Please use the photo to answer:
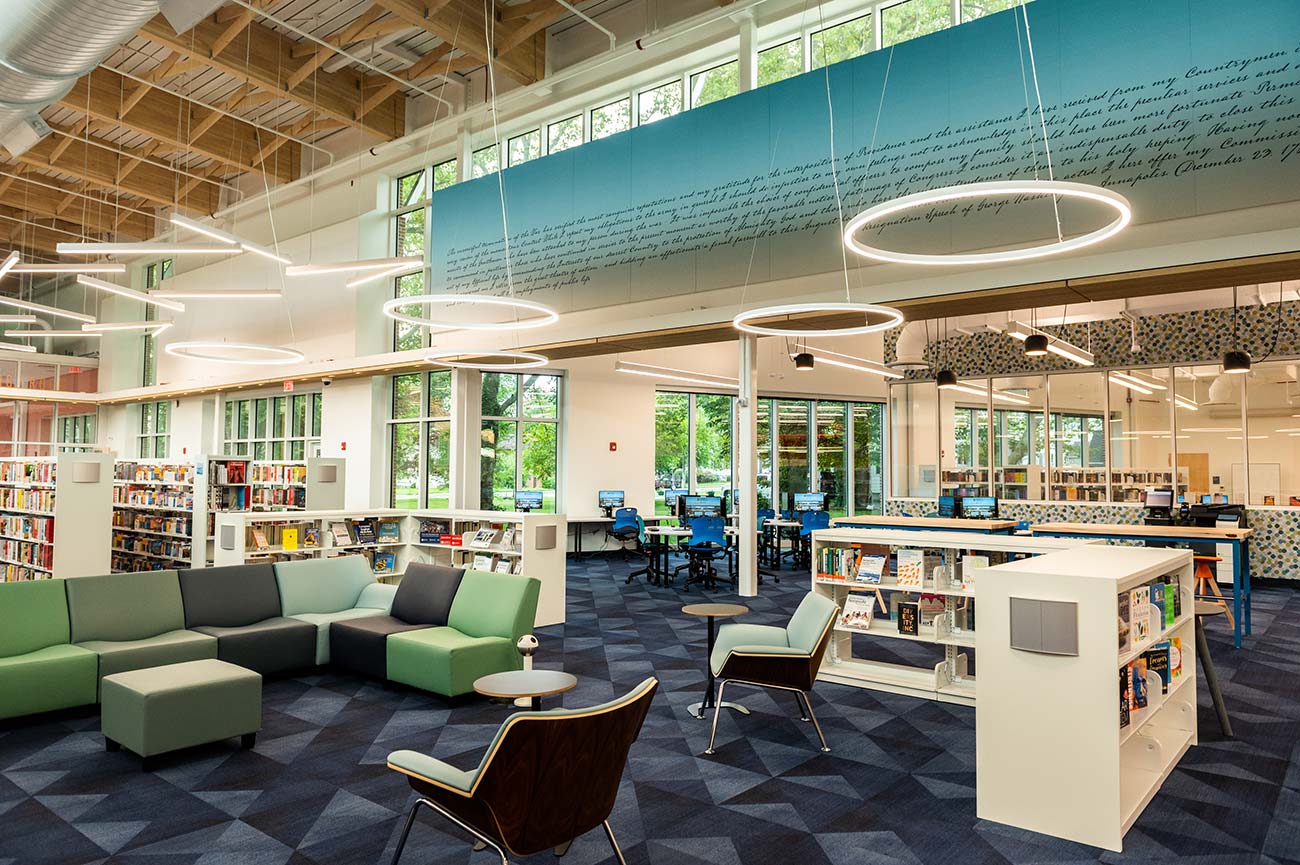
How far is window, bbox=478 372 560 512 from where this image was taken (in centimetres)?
1482

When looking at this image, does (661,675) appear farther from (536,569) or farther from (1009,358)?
(1009,358)

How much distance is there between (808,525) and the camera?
534 inches

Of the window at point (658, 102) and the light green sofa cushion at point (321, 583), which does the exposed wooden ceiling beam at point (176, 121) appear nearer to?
the window at point (658, 102)

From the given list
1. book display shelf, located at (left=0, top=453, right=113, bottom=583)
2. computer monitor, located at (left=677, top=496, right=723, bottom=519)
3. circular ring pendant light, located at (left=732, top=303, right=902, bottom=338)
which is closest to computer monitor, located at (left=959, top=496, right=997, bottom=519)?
computer monitor, located at (left=677, top=496, right=723, bottom=519)

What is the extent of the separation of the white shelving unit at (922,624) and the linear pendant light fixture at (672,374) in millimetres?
9127

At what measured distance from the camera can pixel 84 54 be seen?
5180 millimetres

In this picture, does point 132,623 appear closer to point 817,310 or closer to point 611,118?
point 817,310

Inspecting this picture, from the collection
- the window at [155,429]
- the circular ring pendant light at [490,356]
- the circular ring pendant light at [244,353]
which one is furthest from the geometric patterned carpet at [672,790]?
the window at [155,429]

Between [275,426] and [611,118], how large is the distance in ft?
32.8

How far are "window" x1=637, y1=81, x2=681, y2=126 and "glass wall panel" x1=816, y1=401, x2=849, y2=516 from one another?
9.13 meters

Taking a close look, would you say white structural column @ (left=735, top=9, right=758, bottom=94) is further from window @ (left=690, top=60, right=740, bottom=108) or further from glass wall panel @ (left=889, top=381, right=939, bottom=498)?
glass wall panel @ (left=889, top=381, right=939, bottom=498)

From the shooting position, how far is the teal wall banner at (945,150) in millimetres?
6887

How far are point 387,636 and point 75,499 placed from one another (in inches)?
223

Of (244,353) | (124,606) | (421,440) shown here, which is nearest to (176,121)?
(244,353)
